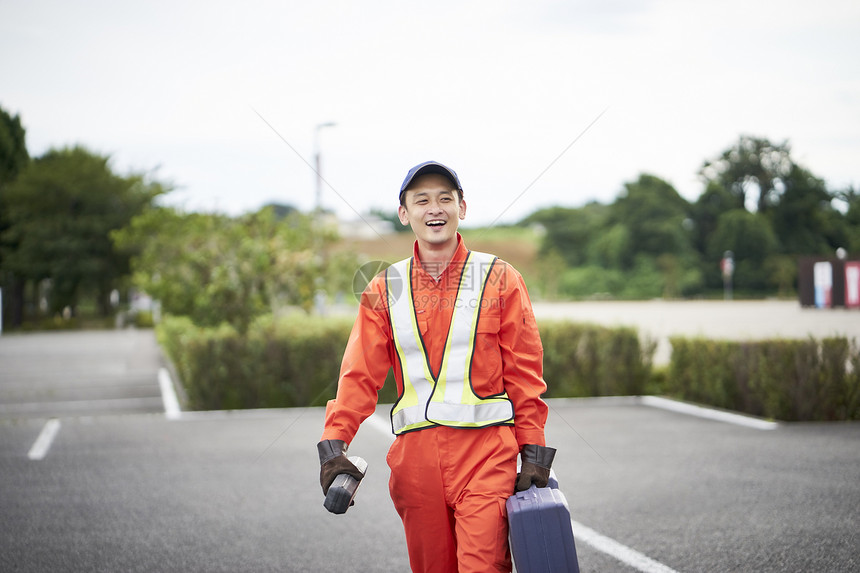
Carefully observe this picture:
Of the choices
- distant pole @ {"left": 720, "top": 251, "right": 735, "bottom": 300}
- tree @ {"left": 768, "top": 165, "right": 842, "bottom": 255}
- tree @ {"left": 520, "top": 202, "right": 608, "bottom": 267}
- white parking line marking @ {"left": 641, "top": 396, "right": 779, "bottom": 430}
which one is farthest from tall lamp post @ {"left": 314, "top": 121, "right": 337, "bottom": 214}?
tree @ {"left": 520, "top": 202, "right": 608, "bottom": 267}

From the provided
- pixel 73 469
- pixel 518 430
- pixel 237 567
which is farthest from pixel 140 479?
pixel 518 430

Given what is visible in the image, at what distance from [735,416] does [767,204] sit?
190 feet

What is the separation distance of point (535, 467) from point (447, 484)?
0.32 metres

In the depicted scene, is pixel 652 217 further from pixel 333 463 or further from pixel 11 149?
pixel 333 463

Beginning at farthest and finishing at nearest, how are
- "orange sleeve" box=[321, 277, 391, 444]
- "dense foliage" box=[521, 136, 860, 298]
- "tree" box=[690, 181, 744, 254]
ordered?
"tree" box=[690, 181, 744, 254] → "dense foliage" box=[521, 136, 860, 298] → "orange sleeve" box=[321, 277, 391, 444]

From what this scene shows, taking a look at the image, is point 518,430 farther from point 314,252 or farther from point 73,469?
point 314,252

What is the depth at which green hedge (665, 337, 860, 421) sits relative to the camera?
10188 mm

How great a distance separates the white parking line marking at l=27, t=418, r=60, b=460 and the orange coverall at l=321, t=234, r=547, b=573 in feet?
21.9

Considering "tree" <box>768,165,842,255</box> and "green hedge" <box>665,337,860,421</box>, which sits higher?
"tree" <box>768,165,842,255</box>

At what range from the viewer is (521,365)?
10.1ft

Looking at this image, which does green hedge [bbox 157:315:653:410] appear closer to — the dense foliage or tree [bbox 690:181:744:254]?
the dense foliage

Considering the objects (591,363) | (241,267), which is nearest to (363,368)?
(591,363)

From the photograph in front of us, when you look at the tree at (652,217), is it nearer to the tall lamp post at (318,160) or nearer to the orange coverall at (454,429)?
the tall lamp post at (318,160)

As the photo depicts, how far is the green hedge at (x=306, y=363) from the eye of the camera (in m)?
12.3
